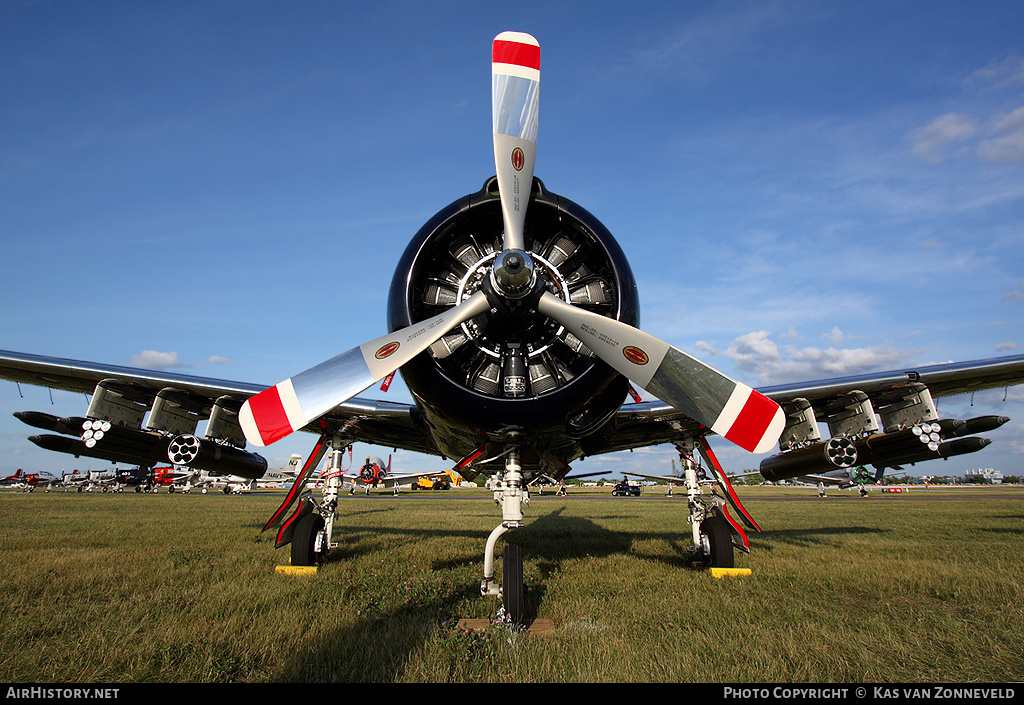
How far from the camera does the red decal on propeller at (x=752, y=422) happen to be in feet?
13.6

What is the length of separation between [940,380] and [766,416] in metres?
5.32

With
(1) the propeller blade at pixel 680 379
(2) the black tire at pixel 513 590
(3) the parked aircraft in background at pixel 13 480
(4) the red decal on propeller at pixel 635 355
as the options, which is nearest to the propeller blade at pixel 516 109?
(1) the propeller blade at pixel 680 379

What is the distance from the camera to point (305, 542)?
842 centimetres

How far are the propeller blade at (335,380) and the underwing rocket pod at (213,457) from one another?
140 inches

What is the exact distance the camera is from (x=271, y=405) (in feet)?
14.1

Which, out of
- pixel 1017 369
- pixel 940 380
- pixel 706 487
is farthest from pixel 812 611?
pixel 1017 369

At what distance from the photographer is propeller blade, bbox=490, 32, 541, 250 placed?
5.17 m

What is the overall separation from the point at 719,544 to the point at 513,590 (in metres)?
4.52

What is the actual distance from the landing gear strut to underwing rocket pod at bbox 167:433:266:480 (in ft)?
14.3

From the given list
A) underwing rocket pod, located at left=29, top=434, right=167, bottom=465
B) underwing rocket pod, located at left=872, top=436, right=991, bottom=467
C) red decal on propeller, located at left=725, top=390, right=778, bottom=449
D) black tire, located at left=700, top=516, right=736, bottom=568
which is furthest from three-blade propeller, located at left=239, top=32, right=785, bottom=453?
black tire, located at left=700, top=516, right=736, bottom=568

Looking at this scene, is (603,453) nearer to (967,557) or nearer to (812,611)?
(812,611)

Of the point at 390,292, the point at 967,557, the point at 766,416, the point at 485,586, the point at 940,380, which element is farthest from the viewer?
the point at 967,557

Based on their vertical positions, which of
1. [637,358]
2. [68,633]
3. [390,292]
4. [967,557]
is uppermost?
[390,292]

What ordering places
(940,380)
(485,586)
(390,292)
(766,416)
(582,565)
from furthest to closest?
(582,565) < (940,380) < (485,586) < (390,292) < (766,416)
